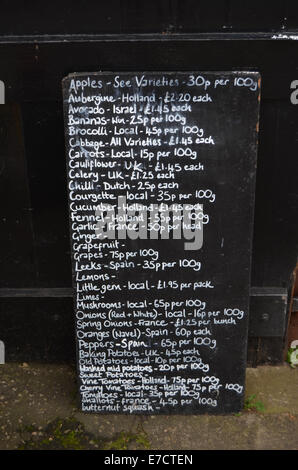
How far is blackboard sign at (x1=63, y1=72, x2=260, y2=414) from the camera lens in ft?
10.1

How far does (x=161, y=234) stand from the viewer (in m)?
3.31

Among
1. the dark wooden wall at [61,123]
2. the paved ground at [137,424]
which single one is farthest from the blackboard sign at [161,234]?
the dark wooden wall at [61,123]

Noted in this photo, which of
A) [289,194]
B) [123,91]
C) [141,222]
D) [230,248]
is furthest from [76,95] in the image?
[289,194]

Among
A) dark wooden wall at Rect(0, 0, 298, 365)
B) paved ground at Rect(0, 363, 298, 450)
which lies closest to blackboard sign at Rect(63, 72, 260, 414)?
paved ground at Rect(0, 363, 298, 450)

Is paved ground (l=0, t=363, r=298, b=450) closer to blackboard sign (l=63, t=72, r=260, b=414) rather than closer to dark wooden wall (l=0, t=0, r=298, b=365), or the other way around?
blackboard sign (l=63, t=72, r=260, b=414)

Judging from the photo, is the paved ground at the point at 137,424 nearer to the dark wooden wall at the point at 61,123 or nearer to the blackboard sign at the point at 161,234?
the blackboard sign at the point at 161,234

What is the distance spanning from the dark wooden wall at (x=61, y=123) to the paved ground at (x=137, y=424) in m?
0.31

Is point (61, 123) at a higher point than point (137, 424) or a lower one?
higher

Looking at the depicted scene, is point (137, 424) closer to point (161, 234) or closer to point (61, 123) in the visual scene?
point (161, 234)

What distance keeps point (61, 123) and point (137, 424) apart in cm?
219

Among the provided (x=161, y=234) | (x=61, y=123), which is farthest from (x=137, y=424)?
(x=61, y=123)

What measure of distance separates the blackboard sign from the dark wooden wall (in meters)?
0.34

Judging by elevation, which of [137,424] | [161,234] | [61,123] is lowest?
[137,424]

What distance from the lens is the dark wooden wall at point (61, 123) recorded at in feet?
10.6
